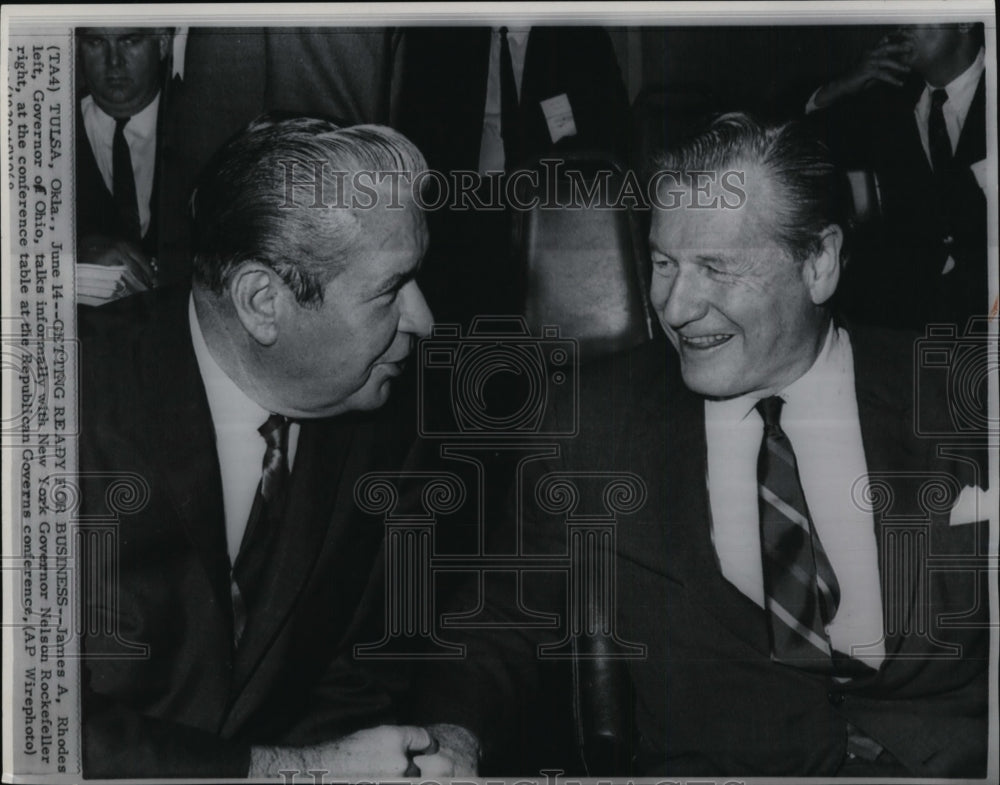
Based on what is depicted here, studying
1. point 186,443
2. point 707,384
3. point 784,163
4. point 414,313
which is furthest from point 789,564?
point 186,443

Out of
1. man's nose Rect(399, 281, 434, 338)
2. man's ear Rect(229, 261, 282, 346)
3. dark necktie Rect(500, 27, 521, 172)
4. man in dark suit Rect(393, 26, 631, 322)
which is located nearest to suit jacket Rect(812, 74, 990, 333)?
man in dark suit Rect(393, 26, 631, 322)

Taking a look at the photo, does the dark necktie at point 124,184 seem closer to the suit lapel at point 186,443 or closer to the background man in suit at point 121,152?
the background man in suit at point 121,152

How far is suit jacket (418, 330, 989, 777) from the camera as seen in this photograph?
2285 millimetres

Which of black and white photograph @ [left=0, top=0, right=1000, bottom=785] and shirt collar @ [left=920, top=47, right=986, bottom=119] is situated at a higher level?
shirt collar @ [left=920, top=47, right=986, bottom=119]

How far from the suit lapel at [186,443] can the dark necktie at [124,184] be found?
0.16 meters

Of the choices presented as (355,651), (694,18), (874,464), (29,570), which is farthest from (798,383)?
(29,570)

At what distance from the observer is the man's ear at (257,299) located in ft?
7.32

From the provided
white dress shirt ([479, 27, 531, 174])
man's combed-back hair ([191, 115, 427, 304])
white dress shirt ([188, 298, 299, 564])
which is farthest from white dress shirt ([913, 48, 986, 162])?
white dress shirt ([188, 298, 299, 564])

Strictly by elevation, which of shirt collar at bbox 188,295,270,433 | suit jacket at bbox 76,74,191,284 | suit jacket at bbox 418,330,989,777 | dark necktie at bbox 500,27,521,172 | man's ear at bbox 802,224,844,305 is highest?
dark necktie at bbox 500,27,521,172

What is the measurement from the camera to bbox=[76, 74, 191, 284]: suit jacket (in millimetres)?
2248

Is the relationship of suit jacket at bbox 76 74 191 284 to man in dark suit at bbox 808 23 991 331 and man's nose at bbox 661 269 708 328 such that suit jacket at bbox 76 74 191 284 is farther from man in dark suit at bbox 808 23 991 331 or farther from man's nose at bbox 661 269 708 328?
man in dark suit at bbox 808 23 991 331

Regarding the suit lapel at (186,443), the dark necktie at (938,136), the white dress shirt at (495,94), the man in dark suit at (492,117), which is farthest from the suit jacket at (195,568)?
the dark necktie at (938,136)

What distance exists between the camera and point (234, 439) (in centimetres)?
227

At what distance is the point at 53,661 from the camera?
229cm
